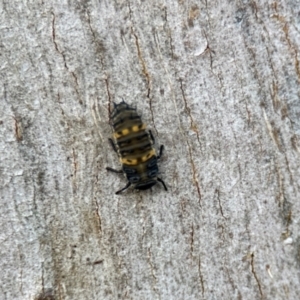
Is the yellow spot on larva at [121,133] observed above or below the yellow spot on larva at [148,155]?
above

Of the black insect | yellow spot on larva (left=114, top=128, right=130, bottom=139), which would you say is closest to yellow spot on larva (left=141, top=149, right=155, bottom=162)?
the black insect

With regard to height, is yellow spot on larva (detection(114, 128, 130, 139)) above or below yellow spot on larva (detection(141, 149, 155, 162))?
above

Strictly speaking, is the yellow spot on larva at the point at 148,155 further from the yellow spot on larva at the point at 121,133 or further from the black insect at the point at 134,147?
the yellow spot on larva at the point at 121,133

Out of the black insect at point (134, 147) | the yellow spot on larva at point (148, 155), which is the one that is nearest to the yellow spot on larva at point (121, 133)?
the black insect at point (134, 147)

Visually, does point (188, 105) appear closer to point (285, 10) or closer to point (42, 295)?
point (285, 10)

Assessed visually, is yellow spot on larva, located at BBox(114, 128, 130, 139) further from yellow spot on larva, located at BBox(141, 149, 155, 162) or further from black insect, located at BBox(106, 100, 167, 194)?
yellow spot on larva, located at BBox(141, 149, 155, 162)
